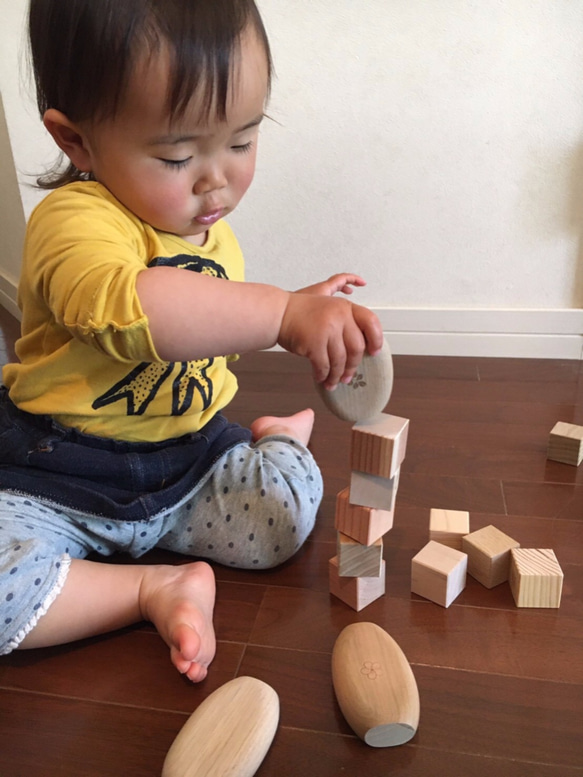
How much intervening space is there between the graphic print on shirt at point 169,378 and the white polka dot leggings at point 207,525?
89 millimetres

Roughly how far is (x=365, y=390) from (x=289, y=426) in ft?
1.38

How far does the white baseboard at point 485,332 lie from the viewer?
134 cm

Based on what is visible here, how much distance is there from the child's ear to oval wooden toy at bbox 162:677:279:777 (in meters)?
0.52

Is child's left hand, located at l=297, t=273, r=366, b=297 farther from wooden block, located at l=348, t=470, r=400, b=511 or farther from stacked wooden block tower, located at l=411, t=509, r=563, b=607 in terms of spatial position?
stacked wooden block tower, located at l=411, t=509, r=563, b=607

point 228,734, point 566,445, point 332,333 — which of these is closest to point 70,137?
point 332,333

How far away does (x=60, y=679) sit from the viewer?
2.04 ft

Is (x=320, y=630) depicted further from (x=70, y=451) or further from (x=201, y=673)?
(x=70, y=451)

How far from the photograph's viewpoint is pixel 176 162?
24.8 inches

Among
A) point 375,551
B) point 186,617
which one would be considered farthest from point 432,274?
point 186,617

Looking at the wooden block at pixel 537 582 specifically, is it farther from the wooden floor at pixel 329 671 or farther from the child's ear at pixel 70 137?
the child's ear at pixel 70 137

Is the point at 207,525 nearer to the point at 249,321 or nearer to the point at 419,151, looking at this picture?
the point at 249,321

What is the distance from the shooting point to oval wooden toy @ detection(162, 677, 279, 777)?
0.50 metres

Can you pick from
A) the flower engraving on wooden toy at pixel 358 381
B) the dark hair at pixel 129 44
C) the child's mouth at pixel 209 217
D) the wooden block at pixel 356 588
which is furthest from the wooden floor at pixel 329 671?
the dark hair at pixel 129 44

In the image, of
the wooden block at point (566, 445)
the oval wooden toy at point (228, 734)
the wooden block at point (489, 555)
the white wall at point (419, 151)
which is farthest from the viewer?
the white wall at point (419, 151)
